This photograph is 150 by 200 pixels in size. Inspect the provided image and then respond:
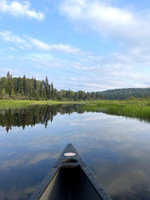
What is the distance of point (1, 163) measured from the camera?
6797 millimetres

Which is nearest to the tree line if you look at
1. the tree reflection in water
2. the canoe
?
the tree reflection in water

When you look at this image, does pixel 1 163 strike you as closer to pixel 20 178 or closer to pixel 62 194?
pixel 20 178

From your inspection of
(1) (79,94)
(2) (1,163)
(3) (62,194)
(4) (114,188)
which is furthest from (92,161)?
(1) (79,94)

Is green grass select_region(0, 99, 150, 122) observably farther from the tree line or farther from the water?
the tree line

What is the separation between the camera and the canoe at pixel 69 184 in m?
3.10

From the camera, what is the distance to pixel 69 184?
13.6 ft

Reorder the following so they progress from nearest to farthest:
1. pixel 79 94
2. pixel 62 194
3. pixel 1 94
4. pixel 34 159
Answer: pixel 62 194 < pixel 34 159 < pixel 1 94 < pixel 79 94

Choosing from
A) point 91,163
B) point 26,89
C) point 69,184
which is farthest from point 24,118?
point 26,89

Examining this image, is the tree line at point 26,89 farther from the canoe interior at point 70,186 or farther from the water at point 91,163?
the canoe interior at point 70,186

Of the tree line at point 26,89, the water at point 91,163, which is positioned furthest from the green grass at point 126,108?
the tree line at point 26,89

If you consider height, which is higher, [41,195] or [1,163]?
[41,195]

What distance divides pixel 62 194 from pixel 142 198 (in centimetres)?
235

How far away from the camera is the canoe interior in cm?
336

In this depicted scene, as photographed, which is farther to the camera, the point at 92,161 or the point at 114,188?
the point at 92,161
